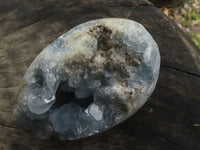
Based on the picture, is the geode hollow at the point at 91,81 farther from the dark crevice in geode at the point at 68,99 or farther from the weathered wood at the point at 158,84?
the weathered wood at the point at 158,84

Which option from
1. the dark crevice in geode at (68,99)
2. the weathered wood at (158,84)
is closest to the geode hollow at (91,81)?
the dark crevice in geode at (68,99)

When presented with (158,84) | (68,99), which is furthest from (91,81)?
(158,84)

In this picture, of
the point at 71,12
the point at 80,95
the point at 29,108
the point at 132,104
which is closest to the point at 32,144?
the point at 29,108

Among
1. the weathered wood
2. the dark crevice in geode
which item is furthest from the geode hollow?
the weathered wood

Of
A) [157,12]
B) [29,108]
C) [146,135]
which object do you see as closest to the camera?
[29,108]

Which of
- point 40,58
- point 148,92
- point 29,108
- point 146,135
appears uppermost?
point 40,58

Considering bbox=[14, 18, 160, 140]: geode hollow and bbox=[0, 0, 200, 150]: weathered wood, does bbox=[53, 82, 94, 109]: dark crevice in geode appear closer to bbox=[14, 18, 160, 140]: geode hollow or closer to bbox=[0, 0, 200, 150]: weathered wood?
bbox=[14, 18, 160, 140]: geode hollow

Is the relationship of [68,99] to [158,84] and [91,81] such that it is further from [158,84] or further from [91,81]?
[158,84]

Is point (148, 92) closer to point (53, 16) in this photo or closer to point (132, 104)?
point (132, 104)

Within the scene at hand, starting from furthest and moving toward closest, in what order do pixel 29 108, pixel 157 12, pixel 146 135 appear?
pixel 157 12
pixel 146 135
pixel 29 108
